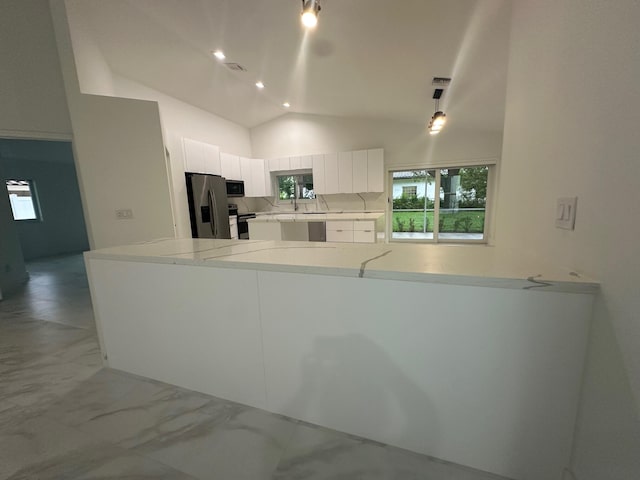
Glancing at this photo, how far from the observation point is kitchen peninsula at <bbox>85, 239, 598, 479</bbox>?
866 millimetres

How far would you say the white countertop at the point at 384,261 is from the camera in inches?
33.4

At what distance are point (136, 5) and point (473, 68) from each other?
3406mm

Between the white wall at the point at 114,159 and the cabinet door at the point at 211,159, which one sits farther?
the cabinet door at the point at 211,159

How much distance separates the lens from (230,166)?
17.2 feet

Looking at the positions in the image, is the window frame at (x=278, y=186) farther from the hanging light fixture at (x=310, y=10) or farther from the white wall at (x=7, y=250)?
the white wall at (x=7, y=250)

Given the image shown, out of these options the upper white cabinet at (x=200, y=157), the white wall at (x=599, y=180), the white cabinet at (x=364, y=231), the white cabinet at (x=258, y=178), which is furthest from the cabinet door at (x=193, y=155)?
the white wall at (x=599, y=180)

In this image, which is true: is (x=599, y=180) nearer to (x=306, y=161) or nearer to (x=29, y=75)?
(x=29, y=75)

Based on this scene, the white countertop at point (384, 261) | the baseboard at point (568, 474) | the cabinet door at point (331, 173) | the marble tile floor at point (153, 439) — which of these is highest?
the cabinet door at point (331, 173)

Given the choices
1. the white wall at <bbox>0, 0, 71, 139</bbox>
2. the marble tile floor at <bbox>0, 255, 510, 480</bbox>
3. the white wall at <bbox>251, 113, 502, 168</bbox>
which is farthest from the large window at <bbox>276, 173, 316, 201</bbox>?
the marble tile floor at <bbox>0, 255, 510, 480</bbox>

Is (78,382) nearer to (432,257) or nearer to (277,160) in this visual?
(432,257)

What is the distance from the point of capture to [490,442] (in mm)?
982

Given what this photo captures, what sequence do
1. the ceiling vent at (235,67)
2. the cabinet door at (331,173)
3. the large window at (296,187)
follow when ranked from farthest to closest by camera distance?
1. the large window at (296,187)
2. the cabinet door at (331,173)
3. the ceiling vent at (235,67)

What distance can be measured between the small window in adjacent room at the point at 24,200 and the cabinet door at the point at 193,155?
5379mm

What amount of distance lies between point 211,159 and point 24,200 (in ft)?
18.3
